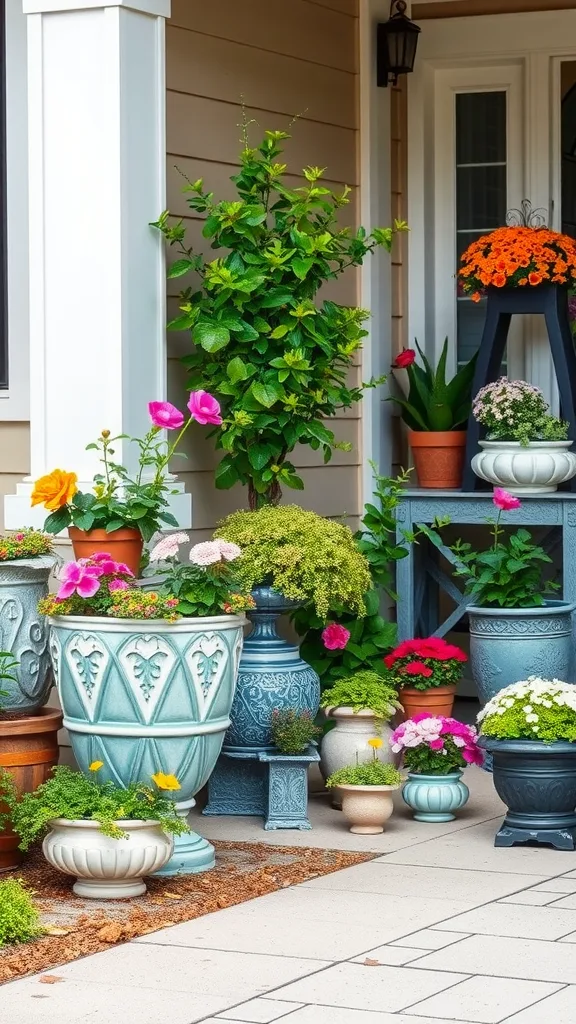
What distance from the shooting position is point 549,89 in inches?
264

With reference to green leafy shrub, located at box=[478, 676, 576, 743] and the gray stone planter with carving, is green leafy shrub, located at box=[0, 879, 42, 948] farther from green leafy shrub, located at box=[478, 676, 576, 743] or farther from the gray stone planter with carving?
the gray stone planter with carving

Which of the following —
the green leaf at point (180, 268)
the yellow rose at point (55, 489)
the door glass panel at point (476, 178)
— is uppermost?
the door glass panel at point (476, 178)

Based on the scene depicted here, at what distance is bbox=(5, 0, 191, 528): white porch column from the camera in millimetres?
4879

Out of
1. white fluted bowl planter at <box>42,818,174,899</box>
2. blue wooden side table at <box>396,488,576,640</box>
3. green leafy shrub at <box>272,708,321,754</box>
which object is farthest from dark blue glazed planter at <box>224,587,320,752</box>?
blue wooden side table at <box>396,488,576,640</box>

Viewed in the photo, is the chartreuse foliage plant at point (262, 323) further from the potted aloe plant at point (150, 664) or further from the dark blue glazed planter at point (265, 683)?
the potted aloe plant at point (150, 664)

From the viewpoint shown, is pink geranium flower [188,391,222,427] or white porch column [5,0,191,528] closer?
pink geranium flower [188,391,222,427]

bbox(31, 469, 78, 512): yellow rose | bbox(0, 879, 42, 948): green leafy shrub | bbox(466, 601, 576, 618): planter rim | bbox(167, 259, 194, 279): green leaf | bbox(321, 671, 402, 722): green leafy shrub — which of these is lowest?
bbox(0, 879, 42, 948): green leafy shrub

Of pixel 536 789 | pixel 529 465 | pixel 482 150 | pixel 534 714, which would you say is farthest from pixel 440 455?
pixel 536 789

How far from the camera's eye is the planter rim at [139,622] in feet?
14.1

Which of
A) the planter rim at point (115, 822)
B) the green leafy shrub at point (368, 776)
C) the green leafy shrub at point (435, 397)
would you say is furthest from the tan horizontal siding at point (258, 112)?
the planter rim at point (115, 822)

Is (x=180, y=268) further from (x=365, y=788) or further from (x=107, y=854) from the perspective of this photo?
(x=107, y=854)

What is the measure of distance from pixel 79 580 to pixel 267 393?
1071mm

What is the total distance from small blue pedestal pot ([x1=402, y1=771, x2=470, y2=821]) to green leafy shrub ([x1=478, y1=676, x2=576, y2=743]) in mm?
339

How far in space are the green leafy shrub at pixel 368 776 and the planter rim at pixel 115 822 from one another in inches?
36.4
